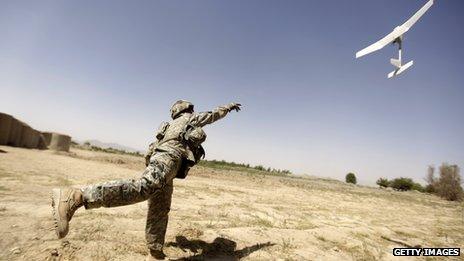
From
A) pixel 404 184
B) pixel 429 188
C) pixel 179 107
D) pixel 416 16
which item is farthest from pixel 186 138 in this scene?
pixel 404 184

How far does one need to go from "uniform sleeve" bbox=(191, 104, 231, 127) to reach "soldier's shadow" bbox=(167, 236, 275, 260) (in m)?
1.78

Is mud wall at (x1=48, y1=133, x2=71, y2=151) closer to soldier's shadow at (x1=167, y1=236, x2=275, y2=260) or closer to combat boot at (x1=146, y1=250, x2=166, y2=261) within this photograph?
soldier's shadow at (x1=167, y1=236, x2=275, y2=260)

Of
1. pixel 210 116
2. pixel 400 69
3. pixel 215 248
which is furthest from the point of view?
pixel 400 69

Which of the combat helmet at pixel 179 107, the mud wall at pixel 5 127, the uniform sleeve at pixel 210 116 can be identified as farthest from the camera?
the mud wall at pixel 5 127

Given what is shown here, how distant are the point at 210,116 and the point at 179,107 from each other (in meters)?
0.47

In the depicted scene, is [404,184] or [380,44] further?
[404,184]

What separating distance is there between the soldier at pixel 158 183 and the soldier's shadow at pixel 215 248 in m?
0.59

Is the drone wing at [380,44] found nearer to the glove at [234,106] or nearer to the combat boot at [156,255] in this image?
the glove at [234,106]

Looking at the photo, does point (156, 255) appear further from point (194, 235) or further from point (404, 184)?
point (404, 184)

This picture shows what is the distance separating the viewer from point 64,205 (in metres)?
2.74

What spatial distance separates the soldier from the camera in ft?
9.20

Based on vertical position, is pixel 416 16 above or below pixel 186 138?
above

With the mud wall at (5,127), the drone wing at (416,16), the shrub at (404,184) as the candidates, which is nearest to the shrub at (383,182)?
the shrub at (404,184)

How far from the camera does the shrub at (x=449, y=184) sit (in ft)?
98.5
